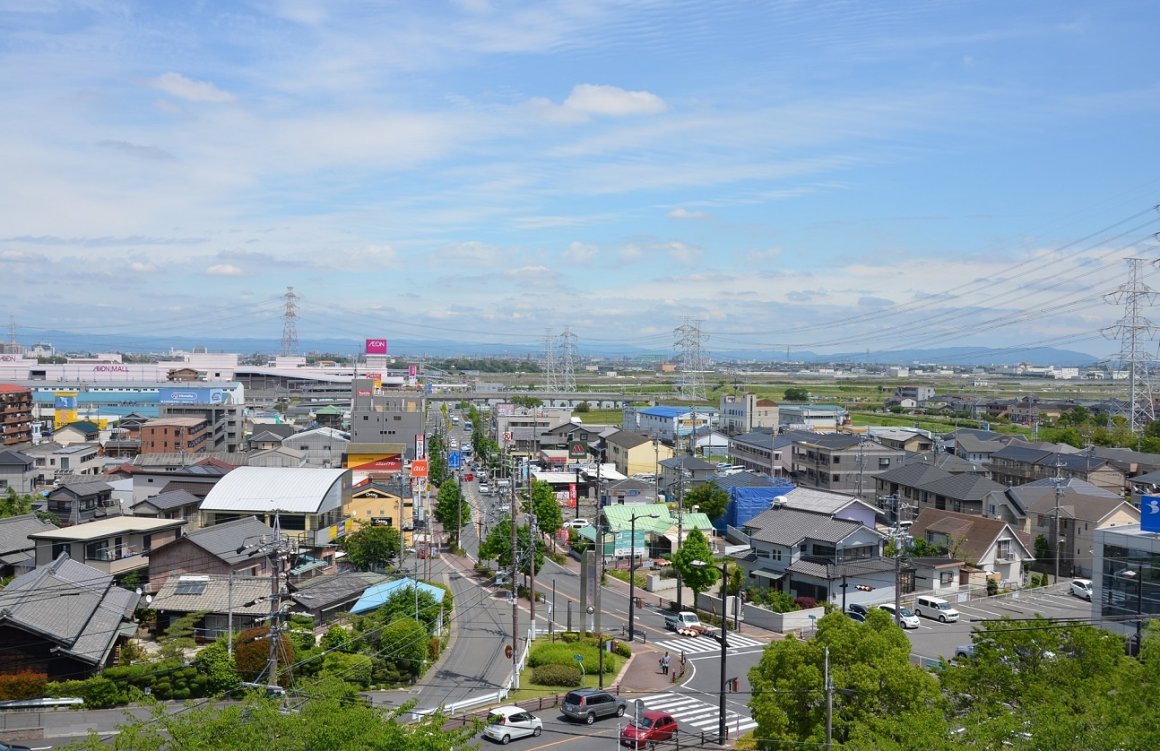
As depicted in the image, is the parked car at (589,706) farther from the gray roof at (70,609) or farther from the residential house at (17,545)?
the residential house at (17,545)

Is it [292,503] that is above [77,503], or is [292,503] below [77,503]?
above

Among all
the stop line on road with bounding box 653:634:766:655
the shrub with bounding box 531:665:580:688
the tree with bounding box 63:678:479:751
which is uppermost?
the tree with bounding box 63:678:479:751

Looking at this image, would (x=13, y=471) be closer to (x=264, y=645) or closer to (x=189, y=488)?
(x=189, y=488)

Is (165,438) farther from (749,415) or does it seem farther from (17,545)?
(749,415)

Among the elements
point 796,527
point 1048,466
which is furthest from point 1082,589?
point 1048,466

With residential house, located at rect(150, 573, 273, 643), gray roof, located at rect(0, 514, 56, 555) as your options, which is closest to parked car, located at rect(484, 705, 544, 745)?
residential house, located at rect(150, 573, 273, 643)

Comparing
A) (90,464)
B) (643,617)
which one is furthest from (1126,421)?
(90,464)

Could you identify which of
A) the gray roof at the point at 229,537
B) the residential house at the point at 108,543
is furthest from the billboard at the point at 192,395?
the gray roof at the point at 229,537

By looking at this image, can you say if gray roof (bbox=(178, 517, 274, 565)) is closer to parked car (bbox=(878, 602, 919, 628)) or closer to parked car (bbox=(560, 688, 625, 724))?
parked car (bbox=(560, 688, 625, 724))
